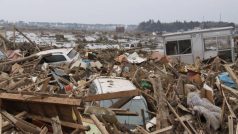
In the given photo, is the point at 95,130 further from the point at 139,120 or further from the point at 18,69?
the point at 18,69

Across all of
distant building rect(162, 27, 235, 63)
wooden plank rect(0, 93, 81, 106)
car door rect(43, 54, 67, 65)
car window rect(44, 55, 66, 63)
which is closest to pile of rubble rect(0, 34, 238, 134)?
wooden plank rect(0, 93, 81, 106)

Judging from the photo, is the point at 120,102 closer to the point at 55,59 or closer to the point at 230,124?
the point at 230,124

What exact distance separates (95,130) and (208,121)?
275cm

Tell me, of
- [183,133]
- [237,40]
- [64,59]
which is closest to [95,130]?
[183,133]

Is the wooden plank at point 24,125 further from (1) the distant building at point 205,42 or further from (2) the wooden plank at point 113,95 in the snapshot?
(1) the distant building at point 205,42

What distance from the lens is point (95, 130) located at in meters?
7.84

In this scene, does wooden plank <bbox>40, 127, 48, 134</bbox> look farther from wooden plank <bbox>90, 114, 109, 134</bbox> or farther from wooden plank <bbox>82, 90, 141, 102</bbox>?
wooden plank <bbox>82, 90, 141, 102</bbox>

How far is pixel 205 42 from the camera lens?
25.0m

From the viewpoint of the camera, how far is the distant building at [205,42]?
2472cm

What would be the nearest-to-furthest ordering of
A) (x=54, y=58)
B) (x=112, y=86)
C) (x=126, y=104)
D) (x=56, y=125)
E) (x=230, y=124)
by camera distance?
(x=56, y=125) → (x=230, y=124) → (x=126, y=104) → (x=112, y=86) → (x=54, y=58)

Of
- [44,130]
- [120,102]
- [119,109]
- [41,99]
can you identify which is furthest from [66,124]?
[120,102]

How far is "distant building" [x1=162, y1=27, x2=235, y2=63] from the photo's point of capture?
2472 cm

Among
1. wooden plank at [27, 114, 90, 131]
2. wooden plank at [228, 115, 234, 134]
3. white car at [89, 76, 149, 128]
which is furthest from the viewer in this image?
white car at [89, 76, 149, 128]

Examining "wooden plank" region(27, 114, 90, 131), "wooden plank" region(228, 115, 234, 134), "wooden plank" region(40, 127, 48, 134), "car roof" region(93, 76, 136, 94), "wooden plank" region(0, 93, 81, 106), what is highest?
"wooden plank" region(0, 93, 81, 106)
